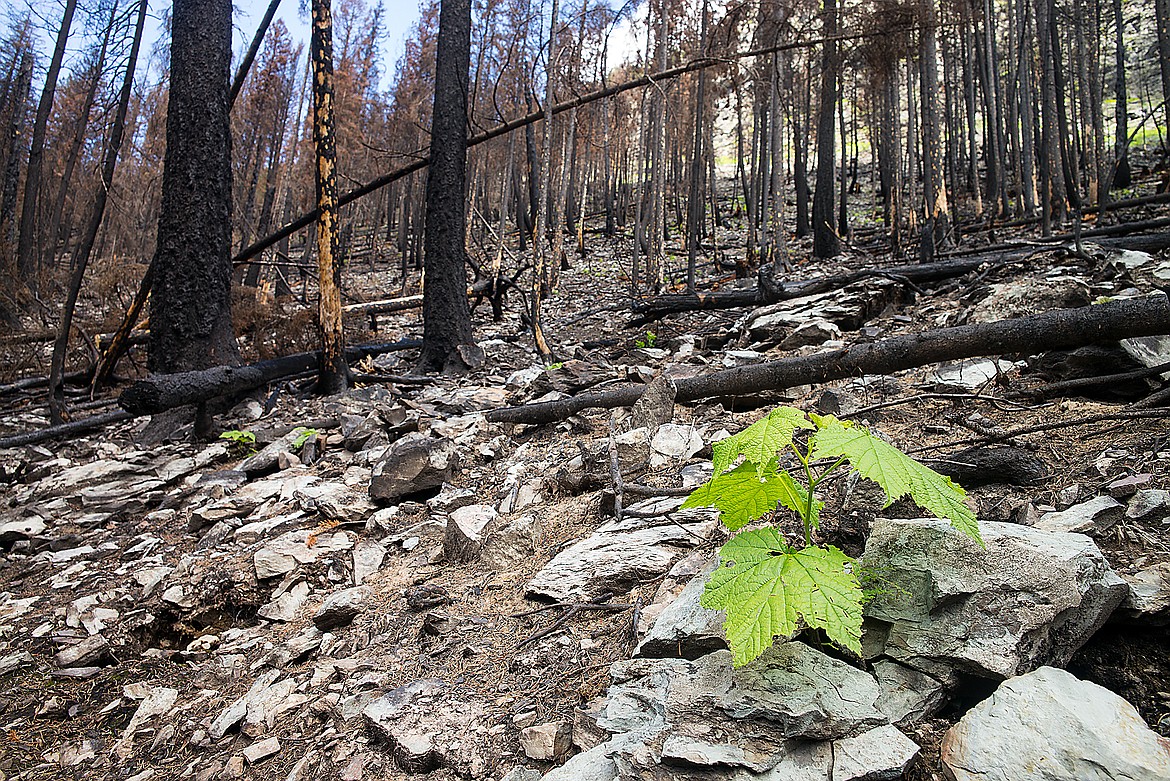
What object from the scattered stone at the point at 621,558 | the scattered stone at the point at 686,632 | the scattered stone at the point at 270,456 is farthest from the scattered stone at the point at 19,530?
the scattered stone at the point at 686,632

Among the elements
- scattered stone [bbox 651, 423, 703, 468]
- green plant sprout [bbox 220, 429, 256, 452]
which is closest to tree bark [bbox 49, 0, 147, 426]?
green plant sprout [bbox 220, 429, 256, 452]

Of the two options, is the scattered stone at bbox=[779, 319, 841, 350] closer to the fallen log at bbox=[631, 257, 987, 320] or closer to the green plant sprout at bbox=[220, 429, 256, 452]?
the fallen log at bbox=[631, 257, 987, 320]

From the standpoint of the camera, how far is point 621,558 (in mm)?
2375

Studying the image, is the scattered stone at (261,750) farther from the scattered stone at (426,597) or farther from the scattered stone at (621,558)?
the scattered stone at (621,558)

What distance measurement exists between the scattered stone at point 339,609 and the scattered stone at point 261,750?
66 cm

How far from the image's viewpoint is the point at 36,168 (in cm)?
1375

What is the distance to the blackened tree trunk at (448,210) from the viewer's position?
7.21 m

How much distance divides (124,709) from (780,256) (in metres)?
9.14

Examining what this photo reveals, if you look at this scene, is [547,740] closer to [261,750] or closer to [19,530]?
[261,750]

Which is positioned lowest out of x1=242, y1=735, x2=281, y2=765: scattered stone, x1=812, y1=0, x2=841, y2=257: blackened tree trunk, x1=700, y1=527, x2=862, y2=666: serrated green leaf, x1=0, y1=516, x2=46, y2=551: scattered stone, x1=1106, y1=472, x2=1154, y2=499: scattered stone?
x1=242, y1=735, x2=281, y2=765: scattered stone

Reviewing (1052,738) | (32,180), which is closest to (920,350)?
(1052,738)

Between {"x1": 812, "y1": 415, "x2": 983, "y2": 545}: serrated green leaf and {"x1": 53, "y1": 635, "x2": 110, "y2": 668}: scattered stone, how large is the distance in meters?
3.22

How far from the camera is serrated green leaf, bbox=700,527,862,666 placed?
128 cm

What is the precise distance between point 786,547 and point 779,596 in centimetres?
20
